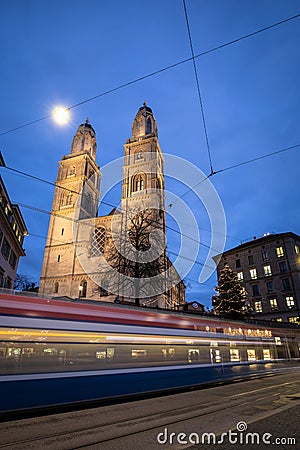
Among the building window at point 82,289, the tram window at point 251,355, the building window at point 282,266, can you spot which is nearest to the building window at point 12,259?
the building window at point 82,289

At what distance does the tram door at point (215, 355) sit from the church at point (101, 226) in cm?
1320

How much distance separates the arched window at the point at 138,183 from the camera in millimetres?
44188

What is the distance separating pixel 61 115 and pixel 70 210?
115ft

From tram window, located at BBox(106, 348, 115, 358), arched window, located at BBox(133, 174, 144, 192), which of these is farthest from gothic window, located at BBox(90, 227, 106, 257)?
tram window, located at BBox(106, 348, 115, 358)

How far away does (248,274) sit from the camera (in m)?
41.1

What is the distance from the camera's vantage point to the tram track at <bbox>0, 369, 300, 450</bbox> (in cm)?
411

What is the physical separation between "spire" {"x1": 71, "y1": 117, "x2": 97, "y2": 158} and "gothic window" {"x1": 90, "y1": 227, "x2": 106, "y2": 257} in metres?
18.3

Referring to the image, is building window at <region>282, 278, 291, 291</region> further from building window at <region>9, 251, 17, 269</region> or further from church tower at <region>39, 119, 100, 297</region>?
building window at <region>9, 251, 17, 269</region>

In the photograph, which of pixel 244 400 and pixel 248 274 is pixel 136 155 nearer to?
pixel 248 274

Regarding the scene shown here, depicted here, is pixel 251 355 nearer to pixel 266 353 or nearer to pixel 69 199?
pixel 266 353

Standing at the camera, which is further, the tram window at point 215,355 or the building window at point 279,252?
the building window at point 279,252

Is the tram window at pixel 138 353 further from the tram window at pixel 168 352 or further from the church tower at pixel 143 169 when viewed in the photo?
the church tower at pixel 143 169

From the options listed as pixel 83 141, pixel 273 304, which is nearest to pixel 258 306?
pixel 273 304

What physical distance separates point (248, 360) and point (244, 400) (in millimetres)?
6589
